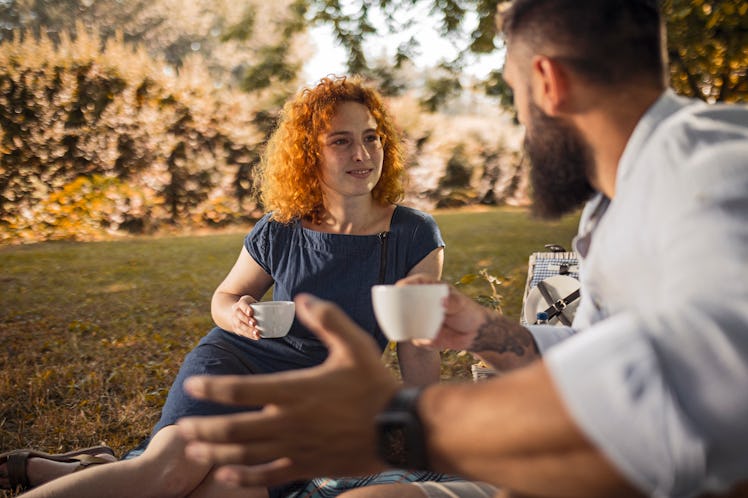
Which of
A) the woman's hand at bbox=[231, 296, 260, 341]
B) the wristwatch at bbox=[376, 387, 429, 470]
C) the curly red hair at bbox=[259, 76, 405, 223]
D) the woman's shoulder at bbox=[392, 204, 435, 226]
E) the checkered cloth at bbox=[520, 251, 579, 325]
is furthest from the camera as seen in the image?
the checkered cloth at bbox=[520, 251, 579, 325]

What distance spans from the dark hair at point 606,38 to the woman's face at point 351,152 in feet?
5.84

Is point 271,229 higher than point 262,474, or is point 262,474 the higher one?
point 271,229

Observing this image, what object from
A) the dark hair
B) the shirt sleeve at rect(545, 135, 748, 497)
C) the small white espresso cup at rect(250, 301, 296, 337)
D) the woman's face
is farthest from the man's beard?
the woman's face

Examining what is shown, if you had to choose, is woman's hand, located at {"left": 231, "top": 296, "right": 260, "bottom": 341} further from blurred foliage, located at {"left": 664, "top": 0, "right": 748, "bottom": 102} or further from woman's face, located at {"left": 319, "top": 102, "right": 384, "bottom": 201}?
blurred foliage, located at {"left": 664, "top": 0, "right": 748, "bottom": 102}

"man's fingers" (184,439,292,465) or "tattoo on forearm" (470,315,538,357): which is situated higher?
"man's fingers" (184,439,292,465)

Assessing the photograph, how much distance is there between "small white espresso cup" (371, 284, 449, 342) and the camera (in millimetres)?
1472

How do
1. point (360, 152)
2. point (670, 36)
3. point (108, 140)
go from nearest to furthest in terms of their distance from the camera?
point (360, 152)
point (670, 36)
point (108, 140)

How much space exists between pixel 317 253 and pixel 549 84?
180 centimetres

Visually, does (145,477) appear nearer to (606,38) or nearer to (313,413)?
(313,413)

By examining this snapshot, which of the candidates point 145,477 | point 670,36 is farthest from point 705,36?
point 145,477

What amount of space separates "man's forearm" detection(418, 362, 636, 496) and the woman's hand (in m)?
1.67

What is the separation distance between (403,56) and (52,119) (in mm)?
5256

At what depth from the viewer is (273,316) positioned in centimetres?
241

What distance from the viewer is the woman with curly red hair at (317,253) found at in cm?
256
